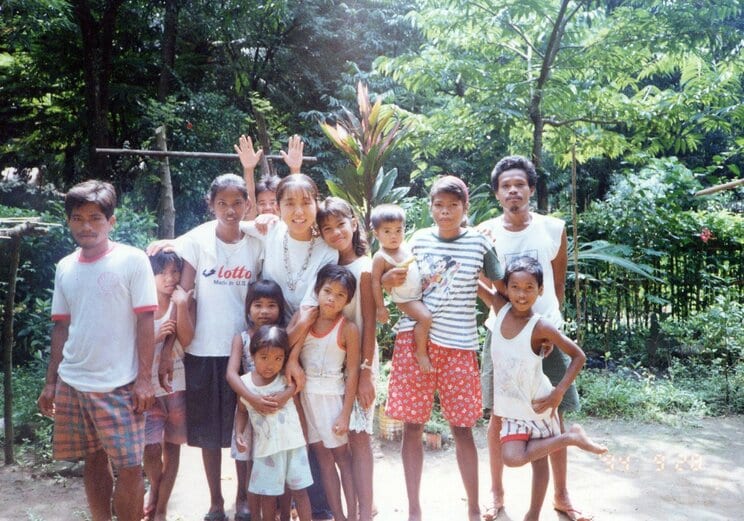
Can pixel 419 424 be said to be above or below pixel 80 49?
below

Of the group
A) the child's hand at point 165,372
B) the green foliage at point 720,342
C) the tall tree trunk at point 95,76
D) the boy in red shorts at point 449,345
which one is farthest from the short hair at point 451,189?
the tall tree trunk at point 95,76

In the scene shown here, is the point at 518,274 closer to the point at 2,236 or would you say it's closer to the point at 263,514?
the point at 263,514

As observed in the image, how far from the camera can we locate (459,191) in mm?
2756

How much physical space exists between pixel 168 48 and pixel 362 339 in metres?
9.68

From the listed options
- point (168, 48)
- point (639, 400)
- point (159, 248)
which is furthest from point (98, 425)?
point (168, 48)

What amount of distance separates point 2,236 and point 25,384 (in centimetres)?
225

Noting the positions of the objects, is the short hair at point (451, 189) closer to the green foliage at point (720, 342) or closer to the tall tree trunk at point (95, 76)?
the green foliage at point (720, 342)

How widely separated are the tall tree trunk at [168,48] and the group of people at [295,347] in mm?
8724

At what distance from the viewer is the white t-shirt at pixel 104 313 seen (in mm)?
2455

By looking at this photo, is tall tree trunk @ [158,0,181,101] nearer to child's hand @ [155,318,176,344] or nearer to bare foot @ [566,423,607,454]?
child's hand @ [155,318,176,344]

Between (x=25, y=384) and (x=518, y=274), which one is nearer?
(x=518, y=274)

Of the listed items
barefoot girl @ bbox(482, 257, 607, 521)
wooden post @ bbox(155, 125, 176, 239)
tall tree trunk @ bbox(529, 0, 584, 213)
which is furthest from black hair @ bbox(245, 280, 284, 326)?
tall tree trunk @ bbox(529, 0, 584, 213)

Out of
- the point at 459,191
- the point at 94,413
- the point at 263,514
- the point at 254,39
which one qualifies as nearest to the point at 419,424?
the point at 263,514

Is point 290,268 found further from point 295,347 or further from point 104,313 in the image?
point 104,313
